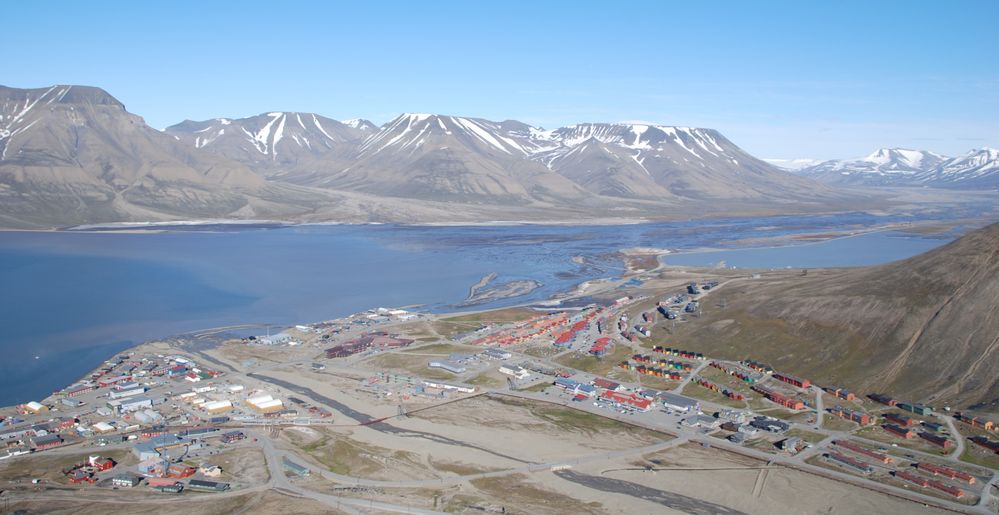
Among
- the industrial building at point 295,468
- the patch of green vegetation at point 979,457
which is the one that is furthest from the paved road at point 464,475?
the patch of green vegetation at point 979,457

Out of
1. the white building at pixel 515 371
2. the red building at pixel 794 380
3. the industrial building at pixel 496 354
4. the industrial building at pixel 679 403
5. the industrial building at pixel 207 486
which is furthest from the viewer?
the industrial building at pixel 496 354

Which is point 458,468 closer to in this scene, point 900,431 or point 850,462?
point 850,462

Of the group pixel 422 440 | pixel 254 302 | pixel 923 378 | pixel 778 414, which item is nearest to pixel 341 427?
pixel 422 440

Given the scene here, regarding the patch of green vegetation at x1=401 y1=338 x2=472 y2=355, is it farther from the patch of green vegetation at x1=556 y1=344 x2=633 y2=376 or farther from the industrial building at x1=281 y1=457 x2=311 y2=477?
the industrial building at x1=281 y1=457 x2=311 y2=477

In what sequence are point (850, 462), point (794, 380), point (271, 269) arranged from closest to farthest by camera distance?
point (850, 462)
point (794, 380)
point (271, 269)

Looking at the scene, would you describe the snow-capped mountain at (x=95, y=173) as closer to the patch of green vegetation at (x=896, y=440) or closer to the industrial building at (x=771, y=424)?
the industrial building at (x=771, y=424)

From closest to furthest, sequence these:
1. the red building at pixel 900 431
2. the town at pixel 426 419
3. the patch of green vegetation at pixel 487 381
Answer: the town at pixel 426 419 → the red building at pixel 900 431 → the patch of green vegetation at pixel 487 381

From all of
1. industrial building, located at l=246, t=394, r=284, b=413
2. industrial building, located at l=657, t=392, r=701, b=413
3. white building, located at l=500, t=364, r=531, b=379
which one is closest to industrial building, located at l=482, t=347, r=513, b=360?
white building, located at l=500, t=364, r=531, b=379

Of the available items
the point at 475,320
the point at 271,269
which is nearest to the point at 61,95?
the point at 271,269

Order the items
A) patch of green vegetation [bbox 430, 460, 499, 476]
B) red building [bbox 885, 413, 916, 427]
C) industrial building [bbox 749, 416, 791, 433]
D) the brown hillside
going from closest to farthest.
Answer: patch of green vegetation [bbox 430, 460, 499, 476]
industrial building [bbox 749, 416, 791, 433]
red building [bbox 885, 413, 916, 427]
the brown hillside

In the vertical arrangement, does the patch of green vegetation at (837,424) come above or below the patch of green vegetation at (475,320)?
below
